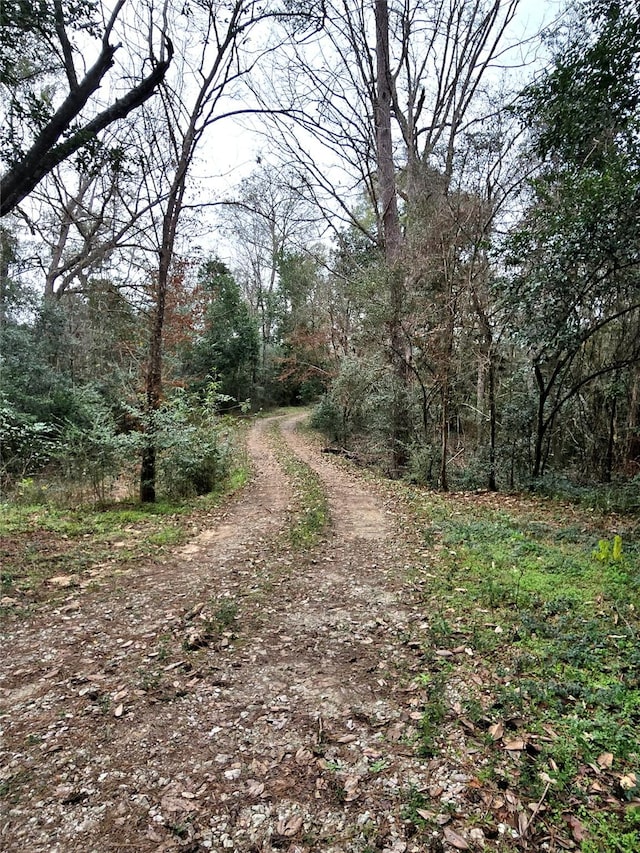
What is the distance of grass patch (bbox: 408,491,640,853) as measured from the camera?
5.77 feet

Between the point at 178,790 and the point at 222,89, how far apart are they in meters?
8.65

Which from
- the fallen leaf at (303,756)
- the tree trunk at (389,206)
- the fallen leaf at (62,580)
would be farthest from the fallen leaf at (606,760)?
the tree trunk at (389,206)

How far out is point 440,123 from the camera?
10.3 m

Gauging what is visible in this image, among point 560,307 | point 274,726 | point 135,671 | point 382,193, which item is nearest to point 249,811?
point 274,726

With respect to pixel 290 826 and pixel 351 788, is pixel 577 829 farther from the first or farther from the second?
pixel 290 826

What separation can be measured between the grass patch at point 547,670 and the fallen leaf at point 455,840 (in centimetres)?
21

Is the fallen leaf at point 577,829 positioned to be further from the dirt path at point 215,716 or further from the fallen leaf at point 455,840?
the dirt path at point 215,716

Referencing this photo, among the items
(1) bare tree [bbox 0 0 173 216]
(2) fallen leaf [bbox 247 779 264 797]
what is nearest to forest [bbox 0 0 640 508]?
(1) bare tree [bbox 0 0 173 216]

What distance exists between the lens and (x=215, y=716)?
231 centimetres

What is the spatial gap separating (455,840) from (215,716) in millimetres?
1285

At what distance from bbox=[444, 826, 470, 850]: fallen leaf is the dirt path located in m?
0.17

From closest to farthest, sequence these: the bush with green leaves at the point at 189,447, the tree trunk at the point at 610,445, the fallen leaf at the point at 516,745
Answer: the fallen leaf at the point at 516,745, the bush with green leaves at the point at 189,447, the tree trunk at the point at 610,445

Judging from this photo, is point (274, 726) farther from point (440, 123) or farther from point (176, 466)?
point (440, 123)

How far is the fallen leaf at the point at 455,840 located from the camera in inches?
62.3
